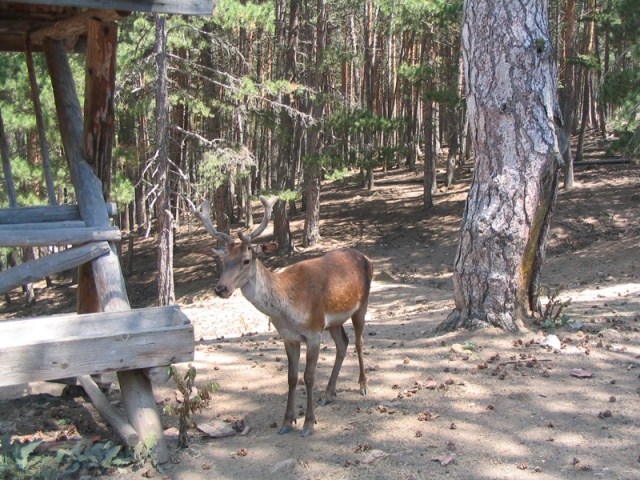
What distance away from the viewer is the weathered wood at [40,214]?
679cm

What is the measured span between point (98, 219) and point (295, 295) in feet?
7.21

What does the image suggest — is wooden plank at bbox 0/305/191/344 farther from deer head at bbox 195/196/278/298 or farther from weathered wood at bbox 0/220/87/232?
weathered wood at bbox 0/220/87/232

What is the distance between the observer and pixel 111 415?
564cm

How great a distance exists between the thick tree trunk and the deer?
69.3 inches

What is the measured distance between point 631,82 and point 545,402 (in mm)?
13934

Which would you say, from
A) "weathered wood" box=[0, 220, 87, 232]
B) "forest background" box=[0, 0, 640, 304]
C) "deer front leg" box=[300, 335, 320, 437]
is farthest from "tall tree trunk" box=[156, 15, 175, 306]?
"deer front leg" box=[300, 335, 320, 437]

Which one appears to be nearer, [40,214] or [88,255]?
[88,255]

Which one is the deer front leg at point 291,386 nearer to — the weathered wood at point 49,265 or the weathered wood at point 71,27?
the weathered wood at point 49,265

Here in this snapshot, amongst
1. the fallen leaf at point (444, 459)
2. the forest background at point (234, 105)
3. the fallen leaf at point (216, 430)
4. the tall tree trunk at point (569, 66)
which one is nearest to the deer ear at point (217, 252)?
the fallen leaf at point (216, 430)

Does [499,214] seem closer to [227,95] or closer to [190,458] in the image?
[190,458]

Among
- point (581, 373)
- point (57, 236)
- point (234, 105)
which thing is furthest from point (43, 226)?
point (234, 105)

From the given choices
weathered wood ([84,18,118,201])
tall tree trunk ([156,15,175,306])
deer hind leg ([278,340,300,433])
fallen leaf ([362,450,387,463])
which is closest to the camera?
fallen leaf ([362,450,387,463])

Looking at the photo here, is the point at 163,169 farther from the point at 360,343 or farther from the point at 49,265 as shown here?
the point at 360,343

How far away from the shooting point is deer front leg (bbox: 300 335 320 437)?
5945mm
